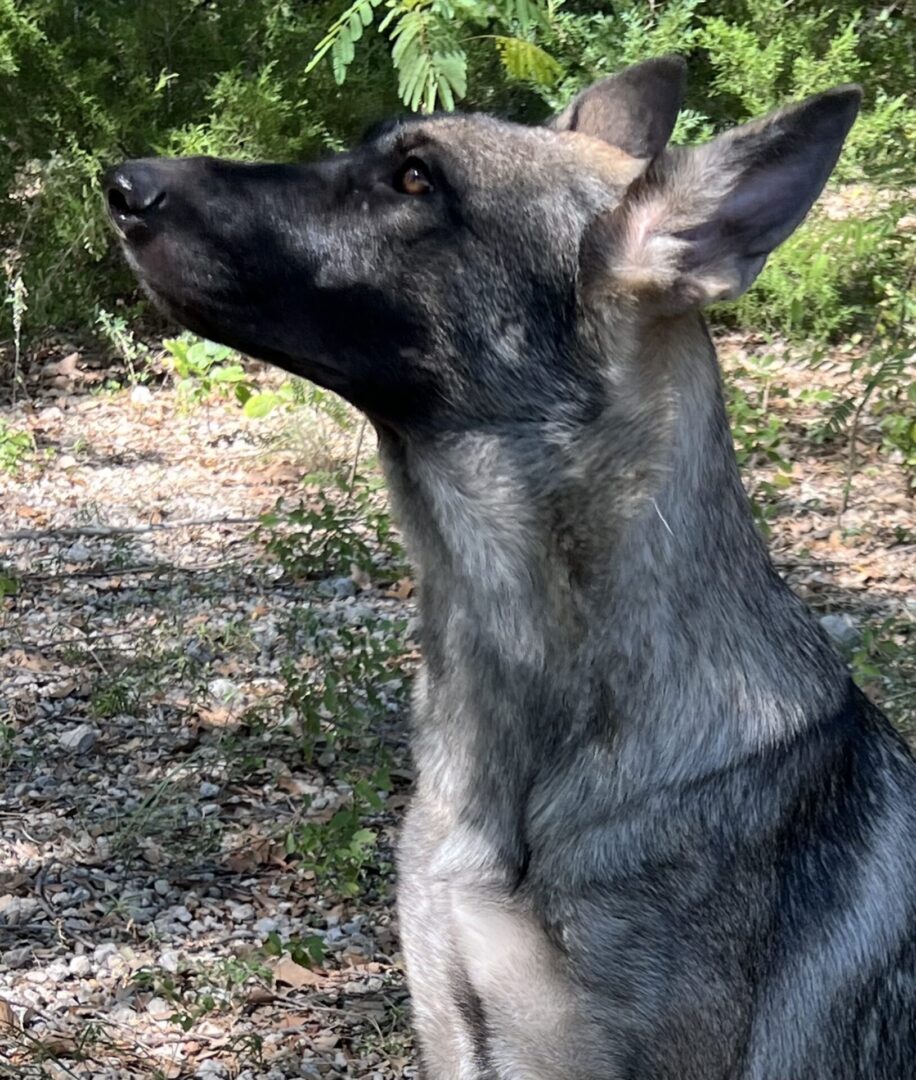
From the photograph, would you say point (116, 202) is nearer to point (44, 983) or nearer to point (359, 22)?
point (359, 22)

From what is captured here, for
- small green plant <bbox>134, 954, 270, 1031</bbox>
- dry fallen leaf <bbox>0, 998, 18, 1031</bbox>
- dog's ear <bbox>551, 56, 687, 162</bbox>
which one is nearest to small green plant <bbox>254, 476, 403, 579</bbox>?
small green plant <bbox>134, 954, 270, 1031</bbox>

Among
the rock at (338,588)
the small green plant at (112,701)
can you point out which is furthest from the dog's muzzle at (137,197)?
the rock at (338,588)

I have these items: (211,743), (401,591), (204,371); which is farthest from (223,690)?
(204,371)

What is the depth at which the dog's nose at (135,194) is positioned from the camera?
2611mm

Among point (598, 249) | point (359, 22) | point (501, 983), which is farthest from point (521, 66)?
point (501, 983)

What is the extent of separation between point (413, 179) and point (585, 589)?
0.83 meters

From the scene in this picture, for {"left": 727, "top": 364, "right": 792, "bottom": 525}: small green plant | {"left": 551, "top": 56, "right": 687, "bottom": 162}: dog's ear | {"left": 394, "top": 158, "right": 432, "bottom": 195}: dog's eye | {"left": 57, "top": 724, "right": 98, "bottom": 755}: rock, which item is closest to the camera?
{"left": 394, "top": 158, "right": 432, "bottom": 195}: dog's eye

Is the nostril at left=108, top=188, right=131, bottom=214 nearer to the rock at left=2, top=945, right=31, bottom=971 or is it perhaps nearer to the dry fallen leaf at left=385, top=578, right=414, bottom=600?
the rock at left=2, top=945, right=31, bottom=971

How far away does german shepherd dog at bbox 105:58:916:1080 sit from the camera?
8.37 feet

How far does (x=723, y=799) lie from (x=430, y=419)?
869 millimetres

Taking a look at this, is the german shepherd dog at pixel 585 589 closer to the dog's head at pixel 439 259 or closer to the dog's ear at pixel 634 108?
the dog's head at pixel 439 259

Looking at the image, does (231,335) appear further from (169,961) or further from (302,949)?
(169,961)

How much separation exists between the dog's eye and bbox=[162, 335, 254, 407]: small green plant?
3994 mm

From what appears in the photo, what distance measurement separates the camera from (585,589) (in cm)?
264
